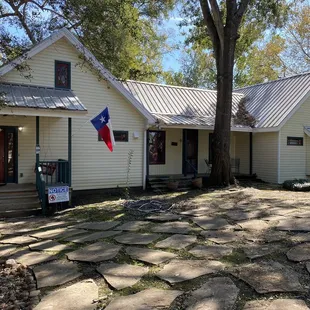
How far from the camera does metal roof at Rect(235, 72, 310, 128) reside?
16891mm

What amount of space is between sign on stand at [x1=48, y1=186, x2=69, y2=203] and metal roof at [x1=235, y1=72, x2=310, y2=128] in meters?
10.5

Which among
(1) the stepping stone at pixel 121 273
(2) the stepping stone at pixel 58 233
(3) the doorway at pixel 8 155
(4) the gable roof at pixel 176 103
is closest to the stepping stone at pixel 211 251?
(1) the stepping stone at pixel 121 273

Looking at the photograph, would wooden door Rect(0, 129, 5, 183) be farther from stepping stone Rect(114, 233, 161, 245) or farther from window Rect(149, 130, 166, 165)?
stepping stone Rect(114, 233, 161, 245)

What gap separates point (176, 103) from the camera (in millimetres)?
17531

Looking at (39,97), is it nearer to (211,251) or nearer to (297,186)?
(211,251)

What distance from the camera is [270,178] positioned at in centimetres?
1705

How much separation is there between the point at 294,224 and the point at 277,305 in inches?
139

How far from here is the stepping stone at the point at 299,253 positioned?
184 inches

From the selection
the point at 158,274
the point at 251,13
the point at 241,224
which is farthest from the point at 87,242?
the point at 251,13

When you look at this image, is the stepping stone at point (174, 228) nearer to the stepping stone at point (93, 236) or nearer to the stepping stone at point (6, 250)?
the stepping stone at point (93, 236)

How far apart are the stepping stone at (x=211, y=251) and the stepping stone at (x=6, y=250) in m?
2.96

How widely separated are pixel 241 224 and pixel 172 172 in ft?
32.1

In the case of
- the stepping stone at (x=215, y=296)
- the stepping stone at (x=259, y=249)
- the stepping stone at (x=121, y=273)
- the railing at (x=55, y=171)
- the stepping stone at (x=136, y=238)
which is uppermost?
the railing at (x=55, y=171)

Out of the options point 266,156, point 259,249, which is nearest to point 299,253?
point 259,249
